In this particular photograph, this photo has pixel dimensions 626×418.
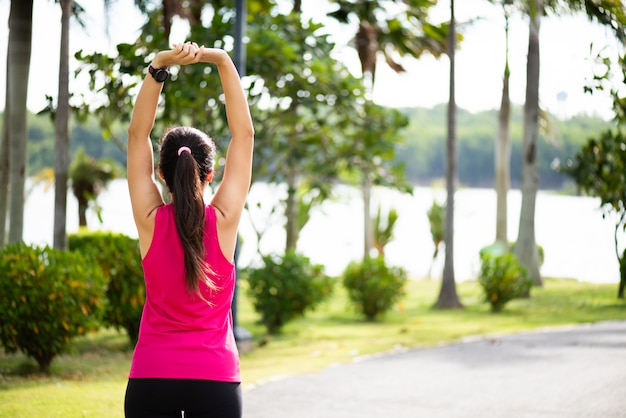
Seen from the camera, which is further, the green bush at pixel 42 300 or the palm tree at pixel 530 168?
the palm tree at pixel 530 168

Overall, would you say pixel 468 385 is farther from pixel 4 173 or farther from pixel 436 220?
pixel 436 220

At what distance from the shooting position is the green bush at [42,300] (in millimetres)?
7695

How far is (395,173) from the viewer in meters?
14.2

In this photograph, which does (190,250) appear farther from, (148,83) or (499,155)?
(499,155)

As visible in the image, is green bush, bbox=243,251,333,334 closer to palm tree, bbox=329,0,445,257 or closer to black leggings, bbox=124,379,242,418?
palm tree, bbox=329,0,445,257

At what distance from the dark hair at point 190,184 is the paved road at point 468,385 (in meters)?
3.96

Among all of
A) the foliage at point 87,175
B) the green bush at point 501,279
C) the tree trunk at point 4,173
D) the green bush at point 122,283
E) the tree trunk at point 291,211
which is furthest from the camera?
the foliage at point 87,175

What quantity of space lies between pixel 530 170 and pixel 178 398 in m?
14.9

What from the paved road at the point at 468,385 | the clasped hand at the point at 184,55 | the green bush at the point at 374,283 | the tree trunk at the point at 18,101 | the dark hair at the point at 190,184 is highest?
the tree trunk at the point at 18,101

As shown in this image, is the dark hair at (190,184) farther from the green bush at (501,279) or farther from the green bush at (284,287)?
the green bush at (501,279)

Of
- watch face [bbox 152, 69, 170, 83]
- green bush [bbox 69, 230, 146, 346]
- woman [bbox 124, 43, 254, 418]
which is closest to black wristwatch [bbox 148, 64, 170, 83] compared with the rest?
watch face [bbox 152, 69, 170, 83]

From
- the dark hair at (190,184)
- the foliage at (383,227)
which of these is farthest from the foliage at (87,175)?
the dark hair at (190,184)

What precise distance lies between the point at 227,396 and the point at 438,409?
432 cm

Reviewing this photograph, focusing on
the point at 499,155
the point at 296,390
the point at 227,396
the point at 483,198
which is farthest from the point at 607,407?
the point at 483,198
